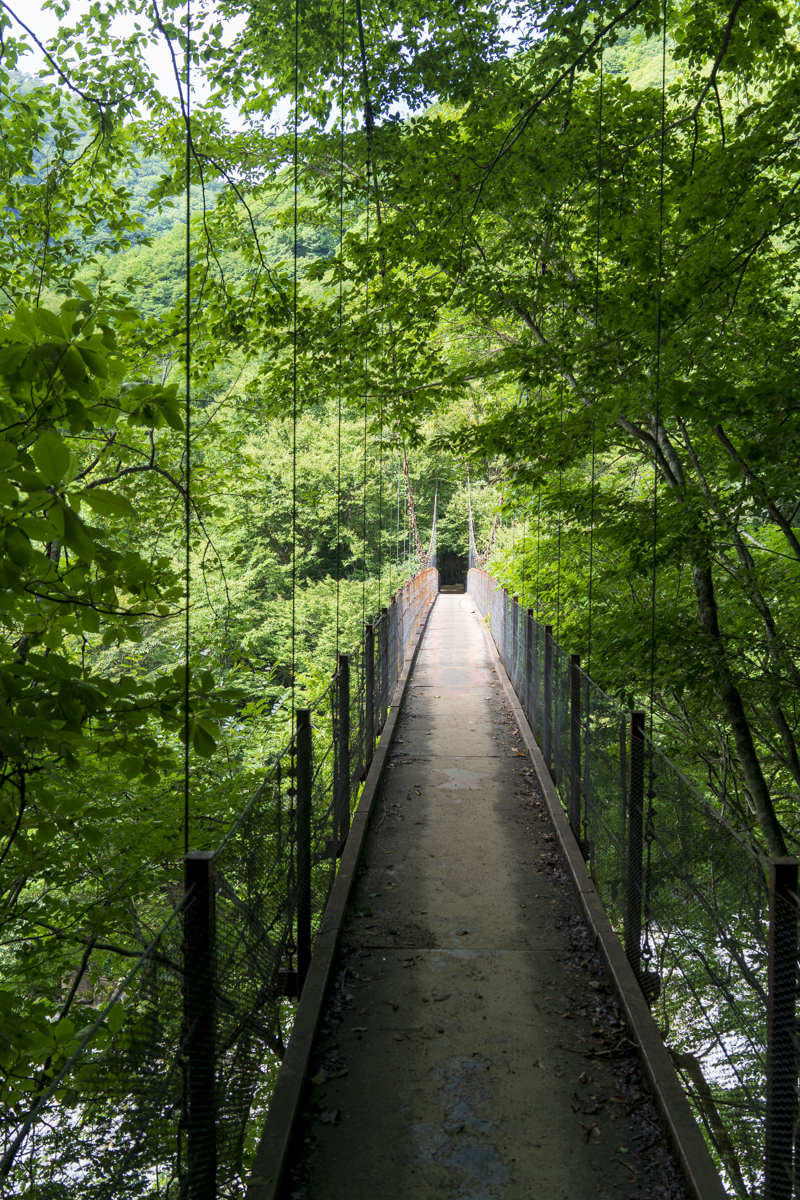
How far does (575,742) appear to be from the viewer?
14.2 ft

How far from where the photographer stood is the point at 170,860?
4656 millimetres

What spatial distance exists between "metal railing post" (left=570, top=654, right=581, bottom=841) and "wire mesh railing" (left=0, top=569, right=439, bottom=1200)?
160cm

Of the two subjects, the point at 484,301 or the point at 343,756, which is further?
→ the point at 484,301

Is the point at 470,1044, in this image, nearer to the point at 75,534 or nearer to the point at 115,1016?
the point at 115,1016

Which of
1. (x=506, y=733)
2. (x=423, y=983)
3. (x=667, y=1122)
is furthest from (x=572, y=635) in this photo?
(x=667, y=1122)

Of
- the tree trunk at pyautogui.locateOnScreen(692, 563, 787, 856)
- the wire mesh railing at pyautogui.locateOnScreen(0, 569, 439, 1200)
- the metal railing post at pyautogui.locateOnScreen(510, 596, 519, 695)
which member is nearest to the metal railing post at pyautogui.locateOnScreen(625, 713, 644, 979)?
the wire mesh railing at pyautogui.locateOnScreen(0, 569, 439, 1200)

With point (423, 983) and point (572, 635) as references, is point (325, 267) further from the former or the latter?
point (423, 983)

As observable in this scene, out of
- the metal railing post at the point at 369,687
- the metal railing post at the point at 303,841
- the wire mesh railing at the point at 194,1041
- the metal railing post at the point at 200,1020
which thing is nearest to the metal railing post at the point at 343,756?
the wire mesh railing at the point at 194,1041

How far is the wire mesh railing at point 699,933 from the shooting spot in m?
1.90

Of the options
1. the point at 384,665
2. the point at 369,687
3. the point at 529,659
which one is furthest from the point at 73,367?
the point at 529,659

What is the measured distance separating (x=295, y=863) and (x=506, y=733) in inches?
175

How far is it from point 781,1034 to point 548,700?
388 cm

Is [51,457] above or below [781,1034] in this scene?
above

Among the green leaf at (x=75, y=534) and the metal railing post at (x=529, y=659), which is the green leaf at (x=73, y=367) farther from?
the metal railing post at (x=529, y=659)
